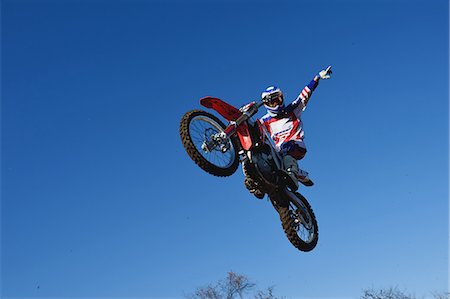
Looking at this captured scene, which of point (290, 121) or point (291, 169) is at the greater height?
point (290, 121)

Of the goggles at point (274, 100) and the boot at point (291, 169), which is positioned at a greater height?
the goggles at point (274, 100)

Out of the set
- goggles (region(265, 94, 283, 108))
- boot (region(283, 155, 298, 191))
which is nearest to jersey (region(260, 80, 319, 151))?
goggles (region(265, 94, 283, 108))

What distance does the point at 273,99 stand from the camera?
1204cm

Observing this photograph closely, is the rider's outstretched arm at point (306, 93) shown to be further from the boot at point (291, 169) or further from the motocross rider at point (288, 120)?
the boot at point (291, 169)

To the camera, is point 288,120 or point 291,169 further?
point 288,120

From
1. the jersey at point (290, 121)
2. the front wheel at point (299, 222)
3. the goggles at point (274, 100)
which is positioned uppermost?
the goggles at point (274, 100)

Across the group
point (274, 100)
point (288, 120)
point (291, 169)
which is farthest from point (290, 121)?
point (291, 169)

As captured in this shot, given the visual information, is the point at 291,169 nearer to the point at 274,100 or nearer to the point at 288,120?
the point at 288,120

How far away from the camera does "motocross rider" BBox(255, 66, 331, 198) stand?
11.8 meters

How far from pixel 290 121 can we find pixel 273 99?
0.54m

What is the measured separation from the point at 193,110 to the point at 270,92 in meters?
1.92

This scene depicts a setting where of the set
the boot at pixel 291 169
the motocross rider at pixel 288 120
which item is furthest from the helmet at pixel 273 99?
the boot at pixel 291 169

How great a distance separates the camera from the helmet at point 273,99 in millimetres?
11984

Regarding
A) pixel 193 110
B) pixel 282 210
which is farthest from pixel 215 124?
pixel 282 210
